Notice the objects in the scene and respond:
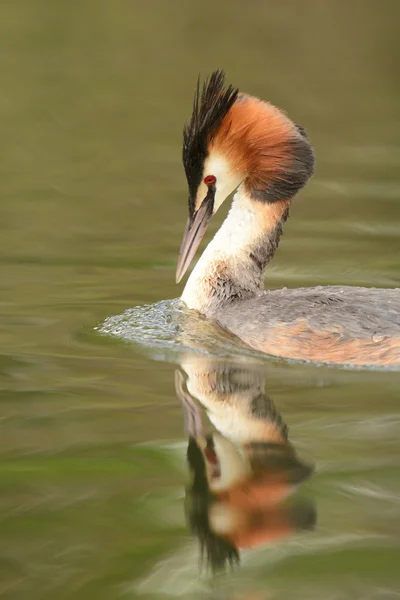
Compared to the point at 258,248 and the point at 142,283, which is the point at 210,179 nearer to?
the point at 258,248

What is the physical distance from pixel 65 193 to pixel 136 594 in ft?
25.3

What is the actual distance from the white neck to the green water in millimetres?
640

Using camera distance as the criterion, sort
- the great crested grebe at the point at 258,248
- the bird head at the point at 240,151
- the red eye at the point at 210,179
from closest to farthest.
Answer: the great crested grebe at the point at 258,248 → the bird head at the point at 240,151 → the red eye at the point at 210,179

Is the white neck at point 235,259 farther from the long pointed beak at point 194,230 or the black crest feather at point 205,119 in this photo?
the black crest feather at point 205,119

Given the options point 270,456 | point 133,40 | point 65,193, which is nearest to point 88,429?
point 270,456

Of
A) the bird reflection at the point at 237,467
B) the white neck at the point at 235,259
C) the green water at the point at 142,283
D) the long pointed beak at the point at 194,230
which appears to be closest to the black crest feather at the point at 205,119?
the long pointed beak at the point at 194,230

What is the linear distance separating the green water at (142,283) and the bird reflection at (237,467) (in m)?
0.07

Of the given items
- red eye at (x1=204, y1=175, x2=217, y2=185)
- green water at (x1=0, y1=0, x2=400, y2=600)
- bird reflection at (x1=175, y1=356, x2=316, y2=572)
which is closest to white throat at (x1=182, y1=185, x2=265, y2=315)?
red eye at (x1=204, y1=175, x2=217, y2=185)

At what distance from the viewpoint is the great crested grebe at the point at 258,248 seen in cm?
658

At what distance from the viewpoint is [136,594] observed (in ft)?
13.4

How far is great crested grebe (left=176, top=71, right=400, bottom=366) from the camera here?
658cm

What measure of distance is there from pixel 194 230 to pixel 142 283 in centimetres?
122

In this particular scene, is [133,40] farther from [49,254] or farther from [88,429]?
[88,429]

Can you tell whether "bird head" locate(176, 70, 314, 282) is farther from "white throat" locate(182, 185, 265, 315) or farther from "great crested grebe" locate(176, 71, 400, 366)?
"white throat" locate(182, 185, 265, 315)
